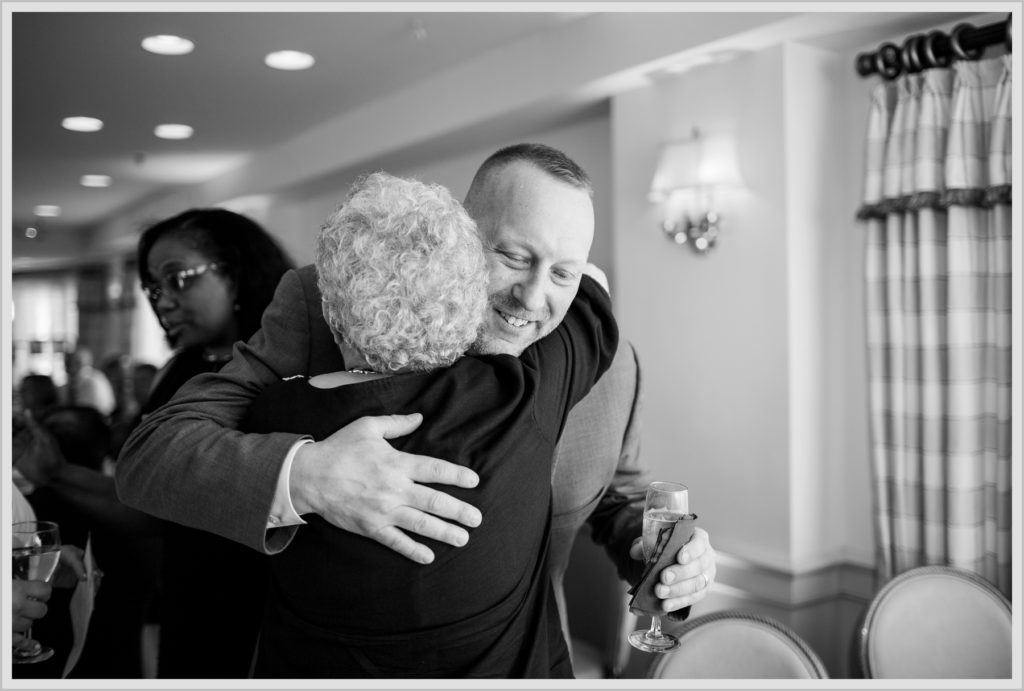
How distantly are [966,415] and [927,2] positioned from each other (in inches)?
49.2

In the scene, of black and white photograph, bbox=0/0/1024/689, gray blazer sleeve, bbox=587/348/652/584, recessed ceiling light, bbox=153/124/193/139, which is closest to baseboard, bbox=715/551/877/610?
black and white photograph, bbox=0/0/1024/689


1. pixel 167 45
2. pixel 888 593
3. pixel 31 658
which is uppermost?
pixel 167 45

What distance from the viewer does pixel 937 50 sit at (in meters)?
2.76

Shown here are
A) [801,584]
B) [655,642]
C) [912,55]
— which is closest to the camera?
[655,642]

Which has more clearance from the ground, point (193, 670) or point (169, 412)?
point (169, 412)

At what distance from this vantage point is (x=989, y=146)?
2.68 metres

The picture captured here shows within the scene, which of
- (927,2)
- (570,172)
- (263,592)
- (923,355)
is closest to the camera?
(570,172)

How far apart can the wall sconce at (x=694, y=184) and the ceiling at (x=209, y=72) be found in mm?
762

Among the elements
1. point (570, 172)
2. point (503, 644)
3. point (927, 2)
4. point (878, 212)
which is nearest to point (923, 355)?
point (878, 212)

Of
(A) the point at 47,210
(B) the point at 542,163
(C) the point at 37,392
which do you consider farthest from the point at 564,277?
(A) the point at 47,210

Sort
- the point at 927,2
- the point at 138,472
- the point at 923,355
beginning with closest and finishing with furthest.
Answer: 1. the point at 138,472
2. the point at 927,2
3. the point at 923,355

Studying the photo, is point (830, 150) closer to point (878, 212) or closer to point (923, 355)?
point (878, 212)

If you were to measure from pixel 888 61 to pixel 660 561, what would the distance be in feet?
7.68

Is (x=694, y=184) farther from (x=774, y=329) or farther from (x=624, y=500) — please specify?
(x=624, y=500)
